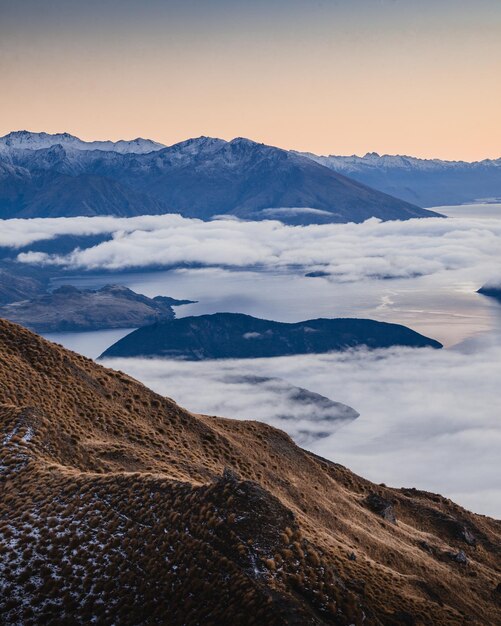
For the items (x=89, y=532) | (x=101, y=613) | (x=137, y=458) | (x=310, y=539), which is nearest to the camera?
(x=101, y=613)

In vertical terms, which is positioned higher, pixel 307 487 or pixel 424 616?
pixel 424 616

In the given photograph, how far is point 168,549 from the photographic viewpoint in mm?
29859

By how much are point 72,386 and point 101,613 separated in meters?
30.1

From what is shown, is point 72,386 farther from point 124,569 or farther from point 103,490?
point 124,569

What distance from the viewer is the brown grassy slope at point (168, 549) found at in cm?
2756

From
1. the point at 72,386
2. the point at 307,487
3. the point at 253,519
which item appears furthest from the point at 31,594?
the point at 307,487

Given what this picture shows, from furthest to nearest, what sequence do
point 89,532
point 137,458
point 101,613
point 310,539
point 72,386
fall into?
Result: 1. point 72,386
2. point 137,458
3. point 310,539
4. point 89,532
5. point 101,613

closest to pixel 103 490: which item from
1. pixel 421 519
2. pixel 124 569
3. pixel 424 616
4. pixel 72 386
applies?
pixel 124 569


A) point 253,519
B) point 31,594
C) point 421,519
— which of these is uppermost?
point 253,519

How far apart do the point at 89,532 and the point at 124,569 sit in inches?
116

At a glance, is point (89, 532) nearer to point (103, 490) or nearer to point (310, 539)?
point (103, 490)

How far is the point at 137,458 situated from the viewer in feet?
154

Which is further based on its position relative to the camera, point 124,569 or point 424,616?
point 424,616

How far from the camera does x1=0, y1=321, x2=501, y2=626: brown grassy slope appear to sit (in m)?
27.6
